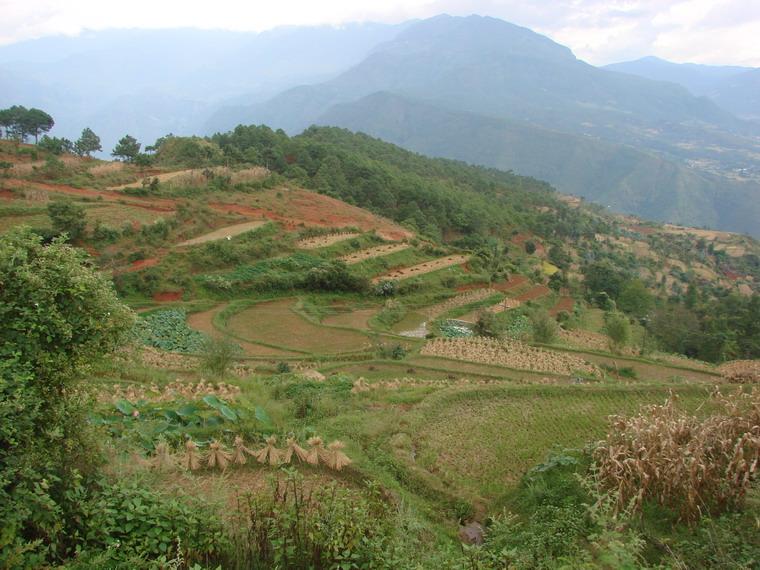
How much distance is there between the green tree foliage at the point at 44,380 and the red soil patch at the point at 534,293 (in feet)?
130

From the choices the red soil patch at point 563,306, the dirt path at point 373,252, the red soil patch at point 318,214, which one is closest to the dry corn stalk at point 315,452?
the dirt path at point 373,252

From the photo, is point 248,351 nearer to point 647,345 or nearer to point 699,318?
point 647,345

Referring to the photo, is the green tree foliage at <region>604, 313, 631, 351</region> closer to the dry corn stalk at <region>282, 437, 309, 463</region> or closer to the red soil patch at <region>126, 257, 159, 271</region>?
the dry corn stalk at <region>282, 437, 309, 463</region>

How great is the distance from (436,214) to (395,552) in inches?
2392

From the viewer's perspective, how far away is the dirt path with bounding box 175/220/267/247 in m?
36.5

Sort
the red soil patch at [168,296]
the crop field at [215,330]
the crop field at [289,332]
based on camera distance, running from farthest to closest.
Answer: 1. the red soil patch at [168,296]
2. the crop field at [289,332]
3. the crop field at [215,330]

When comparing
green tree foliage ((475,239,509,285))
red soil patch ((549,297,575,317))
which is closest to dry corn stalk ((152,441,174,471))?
green tree foliage ((475,239,509,285))

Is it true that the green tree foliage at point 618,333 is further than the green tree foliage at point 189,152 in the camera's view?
No

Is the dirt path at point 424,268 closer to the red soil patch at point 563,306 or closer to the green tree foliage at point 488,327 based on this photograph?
the red soil patch at point 563,306

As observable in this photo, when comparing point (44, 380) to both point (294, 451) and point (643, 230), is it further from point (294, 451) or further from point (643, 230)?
point (643, 230)

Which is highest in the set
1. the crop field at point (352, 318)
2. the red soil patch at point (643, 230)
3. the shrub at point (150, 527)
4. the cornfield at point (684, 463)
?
the shrub at point (150, 527)

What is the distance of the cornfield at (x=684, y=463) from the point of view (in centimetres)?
797

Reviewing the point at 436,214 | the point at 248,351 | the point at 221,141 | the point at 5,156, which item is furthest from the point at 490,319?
the point at 221,141

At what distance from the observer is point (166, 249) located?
34594 mm
